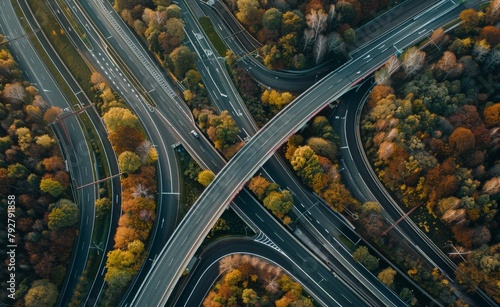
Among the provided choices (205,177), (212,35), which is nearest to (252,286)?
(205,177)

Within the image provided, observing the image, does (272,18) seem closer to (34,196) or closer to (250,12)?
(250,12)

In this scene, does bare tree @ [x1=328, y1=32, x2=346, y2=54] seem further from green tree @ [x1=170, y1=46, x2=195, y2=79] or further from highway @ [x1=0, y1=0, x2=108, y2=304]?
highway @ [x1=0, y1=0, x2=108, y2=304]

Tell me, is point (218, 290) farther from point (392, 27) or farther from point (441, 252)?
point (392, 27)

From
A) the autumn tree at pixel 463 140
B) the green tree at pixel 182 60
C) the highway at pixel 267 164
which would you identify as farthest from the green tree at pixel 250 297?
the autumn tree at pixel 463 140

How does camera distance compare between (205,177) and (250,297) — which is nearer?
(250,297)

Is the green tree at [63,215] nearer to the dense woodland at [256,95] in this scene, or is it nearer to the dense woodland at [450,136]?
the dense woodland at [256,95]

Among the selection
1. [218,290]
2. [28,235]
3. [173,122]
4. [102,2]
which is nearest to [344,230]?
[218,290]

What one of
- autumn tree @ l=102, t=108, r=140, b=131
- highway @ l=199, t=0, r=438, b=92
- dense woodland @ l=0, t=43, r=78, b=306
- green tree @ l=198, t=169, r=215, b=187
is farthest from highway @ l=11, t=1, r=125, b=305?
highway @ l=199, t=0, r=438, b=92
